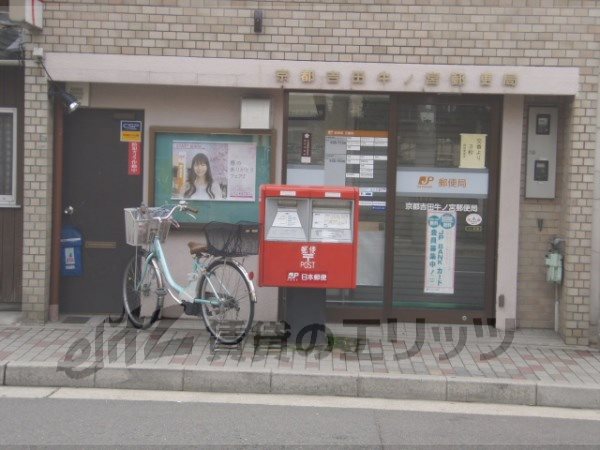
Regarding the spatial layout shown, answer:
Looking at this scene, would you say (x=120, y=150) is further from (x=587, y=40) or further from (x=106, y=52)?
(x=587, y=40)

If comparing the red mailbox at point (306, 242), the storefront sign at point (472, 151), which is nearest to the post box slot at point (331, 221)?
the red mailbox at point (306, 242)

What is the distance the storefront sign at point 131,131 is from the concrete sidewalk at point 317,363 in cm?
206

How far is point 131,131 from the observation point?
9.63 metres

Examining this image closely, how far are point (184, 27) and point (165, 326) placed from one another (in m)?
3.21

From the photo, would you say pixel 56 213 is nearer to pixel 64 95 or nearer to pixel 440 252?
pixel 64 95

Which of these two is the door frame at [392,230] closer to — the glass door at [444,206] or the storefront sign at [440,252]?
the glass door at [444,206]

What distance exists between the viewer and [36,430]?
242 inches

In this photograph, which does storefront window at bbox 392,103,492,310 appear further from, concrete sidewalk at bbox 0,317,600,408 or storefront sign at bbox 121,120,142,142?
storefront sign at bbox 121,120,142,142

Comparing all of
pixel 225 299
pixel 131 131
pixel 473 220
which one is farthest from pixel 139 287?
pixel 473 220

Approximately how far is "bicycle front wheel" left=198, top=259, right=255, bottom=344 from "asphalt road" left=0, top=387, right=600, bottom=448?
3.68ft

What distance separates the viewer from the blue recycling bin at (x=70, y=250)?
31.7ft

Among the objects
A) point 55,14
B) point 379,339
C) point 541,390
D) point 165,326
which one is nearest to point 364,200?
point 379,339

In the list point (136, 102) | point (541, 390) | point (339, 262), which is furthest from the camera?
point (136, 102)

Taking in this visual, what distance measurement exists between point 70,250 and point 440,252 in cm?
416
